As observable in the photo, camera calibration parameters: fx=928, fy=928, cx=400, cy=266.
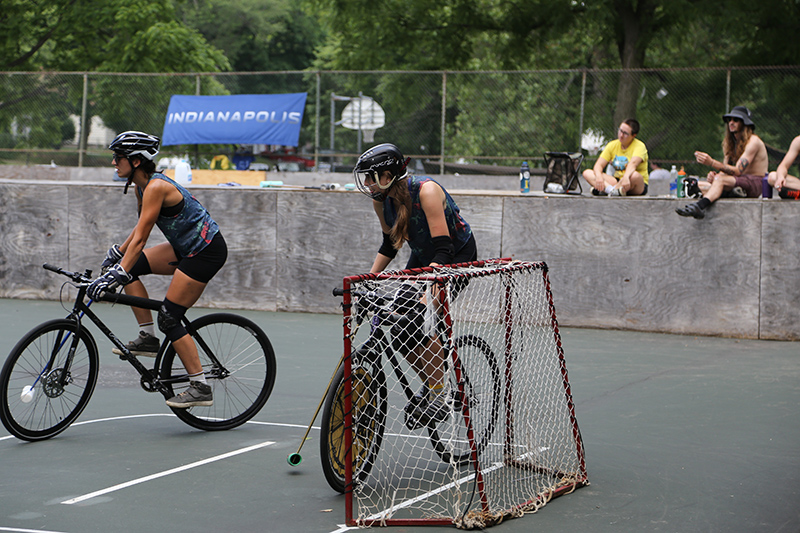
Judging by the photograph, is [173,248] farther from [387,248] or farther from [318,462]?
[318,462]

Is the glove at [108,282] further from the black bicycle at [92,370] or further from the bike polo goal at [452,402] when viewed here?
the bike polo goal at [452,402]

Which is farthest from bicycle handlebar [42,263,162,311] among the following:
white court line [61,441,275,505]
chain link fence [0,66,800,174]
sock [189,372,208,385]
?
chain link fence [0,66,800,174]

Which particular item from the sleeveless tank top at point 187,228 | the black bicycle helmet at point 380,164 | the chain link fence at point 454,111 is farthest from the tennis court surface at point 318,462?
the chain link fence at point 454,111

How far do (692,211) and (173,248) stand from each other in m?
6.39

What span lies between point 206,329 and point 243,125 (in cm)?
1322

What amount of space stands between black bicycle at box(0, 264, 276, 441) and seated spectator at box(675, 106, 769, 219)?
5.97 meters

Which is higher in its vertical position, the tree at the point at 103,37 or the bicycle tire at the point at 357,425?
the tree at the point at 103,37

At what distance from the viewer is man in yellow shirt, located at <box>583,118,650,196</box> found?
12.0 metres

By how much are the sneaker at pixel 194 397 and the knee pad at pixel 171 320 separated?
349mm

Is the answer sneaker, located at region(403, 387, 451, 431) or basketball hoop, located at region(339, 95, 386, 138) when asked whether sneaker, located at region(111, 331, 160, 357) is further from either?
basketball hoop, located at region(339, 95, 386, 138)

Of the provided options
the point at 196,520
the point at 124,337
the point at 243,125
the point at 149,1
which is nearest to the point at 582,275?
the point at 124,337

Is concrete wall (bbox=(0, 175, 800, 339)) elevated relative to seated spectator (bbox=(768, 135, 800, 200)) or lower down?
lower down

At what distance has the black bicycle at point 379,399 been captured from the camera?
480 centimetres

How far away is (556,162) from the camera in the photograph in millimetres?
12453
